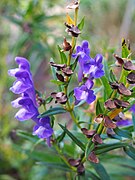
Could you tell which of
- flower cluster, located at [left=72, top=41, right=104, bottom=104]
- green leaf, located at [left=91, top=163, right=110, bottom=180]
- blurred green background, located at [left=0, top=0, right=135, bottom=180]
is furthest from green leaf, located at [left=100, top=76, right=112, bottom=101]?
blurred green background, located at [left=0, top=0, right=135, bottom=180]

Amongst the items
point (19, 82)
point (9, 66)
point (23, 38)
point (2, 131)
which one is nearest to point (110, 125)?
point (19, 82)

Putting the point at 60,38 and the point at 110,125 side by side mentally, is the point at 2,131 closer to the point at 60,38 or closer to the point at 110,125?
the point at 60,38

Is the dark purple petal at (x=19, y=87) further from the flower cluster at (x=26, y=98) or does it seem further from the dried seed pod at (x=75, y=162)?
the dried seed pod at (x=75, y=162)

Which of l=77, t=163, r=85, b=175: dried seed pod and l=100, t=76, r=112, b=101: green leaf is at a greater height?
l=100, t=76, r=112, b=101: green leaf

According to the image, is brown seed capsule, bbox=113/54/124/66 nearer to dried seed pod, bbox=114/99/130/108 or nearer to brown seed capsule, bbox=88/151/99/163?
dried seed pod, bbox=114/99/130/108

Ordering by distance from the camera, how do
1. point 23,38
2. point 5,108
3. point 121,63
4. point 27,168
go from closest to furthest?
point 121,63 → point 23,38 → point 27,168 → point 5,108

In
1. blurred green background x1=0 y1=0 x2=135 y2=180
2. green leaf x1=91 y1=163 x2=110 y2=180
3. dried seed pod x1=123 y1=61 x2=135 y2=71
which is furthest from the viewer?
blurred green background x1=0 y1=0 x2=135 y2=180

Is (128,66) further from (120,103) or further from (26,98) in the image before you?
(26,98)

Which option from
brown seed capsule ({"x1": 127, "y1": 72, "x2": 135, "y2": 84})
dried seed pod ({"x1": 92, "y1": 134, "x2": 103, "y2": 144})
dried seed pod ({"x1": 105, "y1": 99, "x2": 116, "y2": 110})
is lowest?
dried seed pod ({"x1": 92, "y1": 134, "x2": 103, "y2": 144})

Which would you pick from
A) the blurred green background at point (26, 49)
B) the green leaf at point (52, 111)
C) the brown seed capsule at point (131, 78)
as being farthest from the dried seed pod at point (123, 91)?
the blurred green background at point (26, 49)
